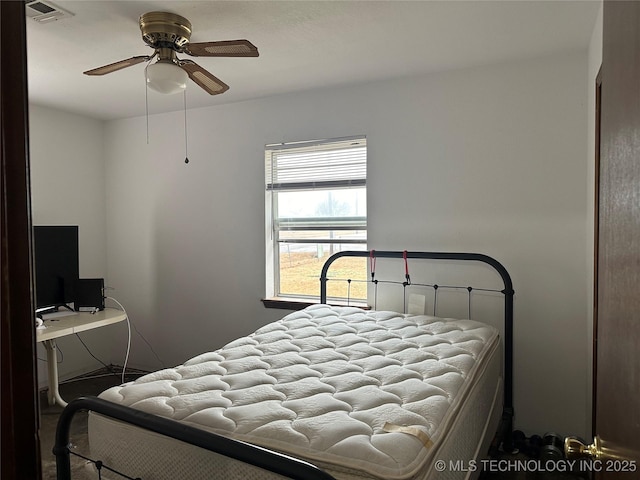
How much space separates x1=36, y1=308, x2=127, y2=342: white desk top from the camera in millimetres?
3076

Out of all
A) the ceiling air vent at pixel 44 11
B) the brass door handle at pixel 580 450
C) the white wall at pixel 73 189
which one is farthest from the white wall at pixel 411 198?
the brass door handle at pixel 580 450

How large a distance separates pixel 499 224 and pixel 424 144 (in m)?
0.72

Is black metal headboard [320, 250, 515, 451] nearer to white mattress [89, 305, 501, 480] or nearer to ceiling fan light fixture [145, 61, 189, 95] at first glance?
white mattress [89, 305, 501, 480]

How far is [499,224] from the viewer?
113 inches

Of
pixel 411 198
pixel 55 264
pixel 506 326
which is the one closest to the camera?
pixel 506 326

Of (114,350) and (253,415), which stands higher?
(253,415)

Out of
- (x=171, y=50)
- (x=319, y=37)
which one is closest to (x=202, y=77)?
(x=171, y=50)

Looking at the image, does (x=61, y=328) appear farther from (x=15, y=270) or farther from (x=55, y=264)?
(x=15, y=270)

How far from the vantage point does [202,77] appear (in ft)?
7.96

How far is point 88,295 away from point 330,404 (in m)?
2.91

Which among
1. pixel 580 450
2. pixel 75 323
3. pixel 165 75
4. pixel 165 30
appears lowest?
pixel 75 323

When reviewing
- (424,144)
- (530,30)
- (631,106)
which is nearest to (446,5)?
(530,30)

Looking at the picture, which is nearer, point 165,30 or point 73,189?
point 165,30

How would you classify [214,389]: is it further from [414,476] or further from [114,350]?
[114,350]
